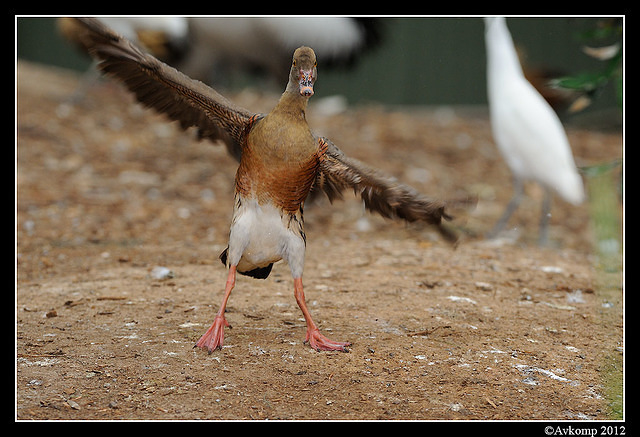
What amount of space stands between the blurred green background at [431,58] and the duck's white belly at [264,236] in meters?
6.10

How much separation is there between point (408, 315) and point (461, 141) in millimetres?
5288

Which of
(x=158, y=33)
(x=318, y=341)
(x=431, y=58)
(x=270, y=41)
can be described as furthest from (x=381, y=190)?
(x=431, y=58)

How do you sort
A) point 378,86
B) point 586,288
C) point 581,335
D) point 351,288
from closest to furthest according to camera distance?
point 581,335, point 351,288, point 586,288, point 378,86

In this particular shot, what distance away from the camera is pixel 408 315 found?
371 cm

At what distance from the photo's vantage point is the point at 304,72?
9.94ft

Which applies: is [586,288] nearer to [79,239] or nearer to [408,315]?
[408,315]

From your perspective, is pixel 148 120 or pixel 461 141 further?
pixel 461 141

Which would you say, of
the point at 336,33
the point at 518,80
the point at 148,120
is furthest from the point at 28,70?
the point at 518,80

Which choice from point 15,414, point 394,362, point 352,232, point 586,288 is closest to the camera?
point 15,414

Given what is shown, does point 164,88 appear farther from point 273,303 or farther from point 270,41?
point 270,41

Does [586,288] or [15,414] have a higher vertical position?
[586,288]

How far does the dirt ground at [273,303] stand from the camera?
2.77 m

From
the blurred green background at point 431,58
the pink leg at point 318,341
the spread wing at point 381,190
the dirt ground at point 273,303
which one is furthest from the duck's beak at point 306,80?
the blurred green background at point 431,58

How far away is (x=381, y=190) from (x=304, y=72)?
0.64 m
